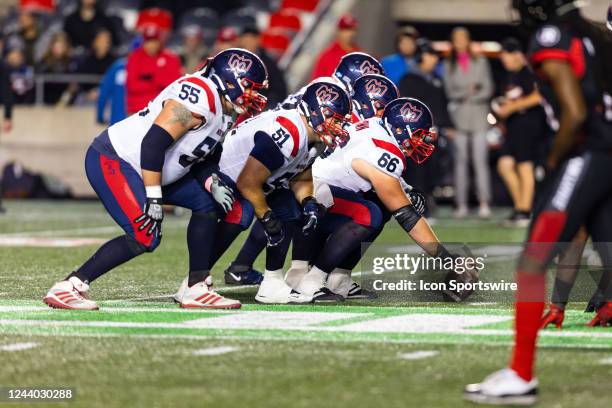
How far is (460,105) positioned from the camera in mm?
15945

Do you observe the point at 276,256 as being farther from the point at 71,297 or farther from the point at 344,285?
the point at 71,297

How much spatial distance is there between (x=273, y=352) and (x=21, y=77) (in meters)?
13.6

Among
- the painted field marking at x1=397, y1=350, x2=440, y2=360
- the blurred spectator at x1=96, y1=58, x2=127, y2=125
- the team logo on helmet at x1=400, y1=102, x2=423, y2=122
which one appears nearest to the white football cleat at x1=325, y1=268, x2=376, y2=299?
the team logo on helmet at x1=400, y1=102, x2=423, y2=122

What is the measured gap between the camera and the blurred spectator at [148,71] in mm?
14109

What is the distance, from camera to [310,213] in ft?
25.8

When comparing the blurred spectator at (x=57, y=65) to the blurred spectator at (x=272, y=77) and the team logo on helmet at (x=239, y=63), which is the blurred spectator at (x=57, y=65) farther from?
the team logo on helmet at (x=239, y=63)

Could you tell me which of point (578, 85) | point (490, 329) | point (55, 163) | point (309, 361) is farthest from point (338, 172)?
point (55, 163)

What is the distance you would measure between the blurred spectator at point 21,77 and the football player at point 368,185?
11.1 meters

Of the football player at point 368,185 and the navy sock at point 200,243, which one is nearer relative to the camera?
the navy sock at point 200,243

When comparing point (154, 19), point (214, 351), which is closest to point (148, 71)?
point (154, 19)

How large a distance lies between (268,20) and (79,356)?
14.6m

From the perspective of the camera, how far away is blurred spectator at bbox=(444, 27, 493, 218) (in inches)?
624

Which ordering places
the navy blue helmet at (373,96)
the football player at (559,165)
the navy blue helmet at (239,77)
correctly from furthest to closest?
the navy blue helmet at (373,96)
the navy blue helmet at (239,77)
the football player at (559,165)

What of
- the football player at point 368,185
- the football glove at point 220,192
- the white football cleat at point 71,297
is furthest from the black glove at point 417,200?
the white football cleat at point 71,297
